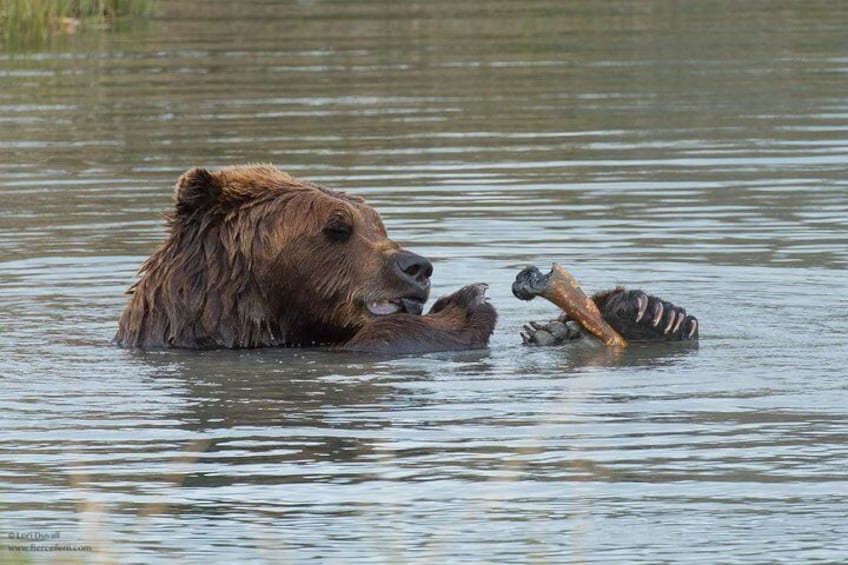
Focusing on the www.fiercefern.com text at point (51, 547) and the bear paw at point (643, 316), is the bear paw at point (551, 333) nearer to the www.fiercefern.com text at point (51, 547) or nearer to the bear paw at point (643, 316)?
the bear paw at point (643, 316)

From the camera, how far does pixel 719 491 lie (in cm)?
669

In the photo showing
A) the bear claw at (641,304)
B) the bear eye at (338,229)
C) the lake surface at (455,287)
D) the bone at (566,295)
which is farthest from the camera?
the bear eye at (338,229)

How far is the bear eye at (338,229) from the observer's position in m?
9.44

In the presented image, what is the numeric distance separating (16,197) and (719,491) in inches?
358

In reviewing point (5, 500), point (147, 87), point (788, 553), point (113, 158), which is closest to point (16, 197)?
point (113, 158)

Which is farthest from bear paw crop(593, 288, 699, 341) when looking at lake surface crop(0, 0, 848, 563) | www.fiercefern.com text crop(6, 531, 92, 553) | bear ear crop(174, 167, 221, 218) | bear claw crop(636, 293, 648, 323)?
www.fiercefern.com text crop(6, 531, 92, 553)

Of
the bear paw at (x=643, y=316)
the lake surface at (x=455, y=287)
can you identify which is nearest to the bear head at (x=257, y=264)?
the lake surface at (x=455, y=287)

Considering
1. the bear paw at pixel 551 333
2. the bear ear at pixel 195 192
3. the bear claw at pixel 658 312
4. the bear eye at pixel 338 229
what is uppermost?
the bear ear at pixel 195 192

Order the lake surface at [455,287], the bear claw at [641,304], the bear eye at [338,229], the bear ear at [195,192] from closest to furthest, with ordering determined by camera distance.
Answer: the lake surface at [455,287], the bear claw at [641,304], the bear ear at [195,192], the bear eye at [338,229]

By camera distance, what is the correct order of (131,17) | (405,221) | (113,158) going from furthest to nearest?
(131,17) < (113,158) < (405,221)

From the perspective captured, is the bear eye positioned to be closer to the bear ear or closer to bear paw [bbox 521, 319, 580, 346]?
the bear ear

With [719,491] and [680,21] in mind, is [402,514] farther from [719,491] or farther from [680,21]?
[680,21]

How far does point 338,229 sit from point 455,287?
1656 mm

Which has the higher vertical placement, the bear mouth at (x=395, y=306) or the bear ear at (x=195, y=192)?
the bear ear at (x=195, y=192)
